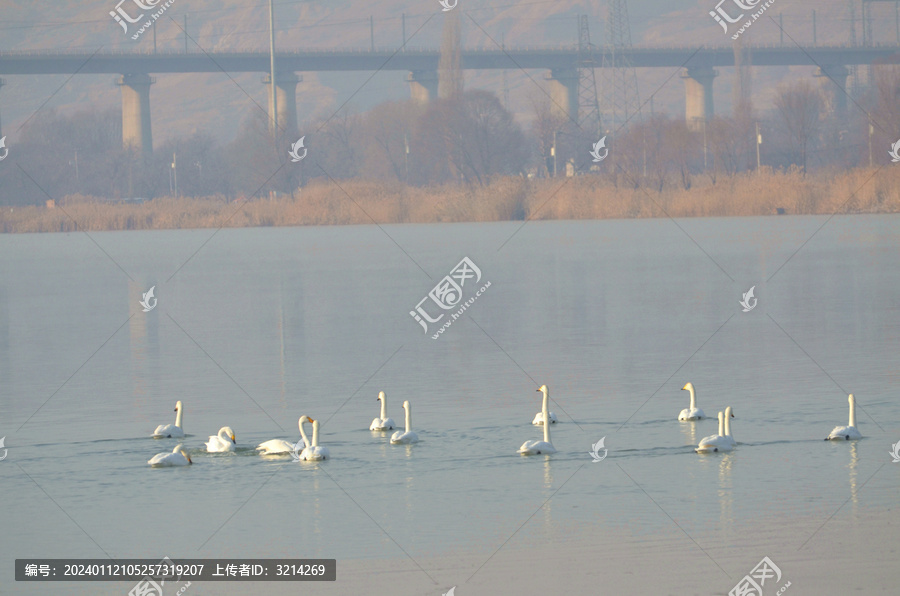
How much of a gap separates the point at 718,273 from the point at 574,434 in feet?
56.8

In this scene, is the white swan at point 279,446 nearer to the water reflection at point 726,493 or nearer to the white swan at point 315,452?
the white swan at point 315,452

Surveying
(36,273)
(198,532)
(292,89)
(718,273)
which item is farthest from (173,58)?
(198,532)

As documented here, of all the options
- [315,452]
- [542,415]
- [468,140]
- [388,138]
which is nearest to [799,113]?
[468,140]

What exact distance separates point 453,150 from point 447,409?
71199 millimetres

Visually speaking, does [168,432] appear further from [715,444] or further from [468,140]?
[468,140]

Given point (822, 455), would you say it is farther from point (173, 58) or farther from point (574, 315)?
point (173, 58)

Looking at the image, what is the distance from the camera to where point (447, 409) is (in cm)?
1388

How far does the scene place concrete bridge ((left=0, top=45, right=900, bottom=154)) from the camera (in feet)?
377

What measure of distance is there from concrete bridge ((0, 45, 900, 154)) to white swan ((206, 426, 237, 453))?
91537mm

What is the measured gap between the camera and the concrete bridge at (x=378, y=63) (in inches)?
4528

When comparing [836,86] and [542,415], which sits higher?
[836,86]

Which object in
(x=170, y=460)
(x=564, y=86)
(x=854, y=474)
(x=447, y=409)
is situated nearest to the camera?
(x=854, y=474)

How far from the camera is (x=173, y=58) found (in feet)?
394

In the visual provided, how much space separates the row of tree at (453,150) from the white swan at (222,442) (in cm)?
4794
